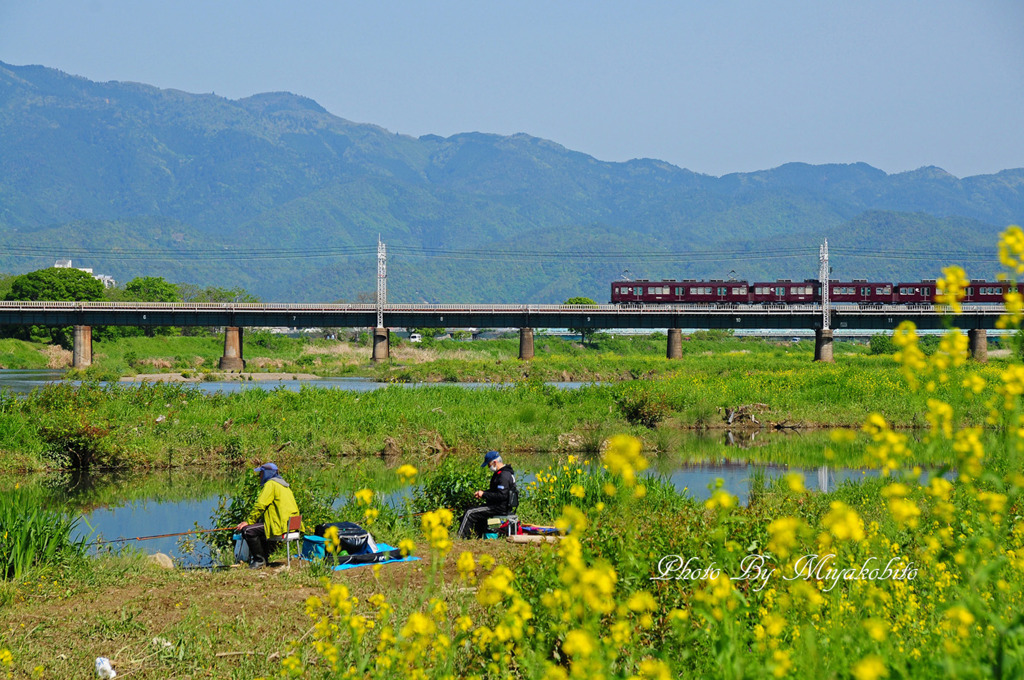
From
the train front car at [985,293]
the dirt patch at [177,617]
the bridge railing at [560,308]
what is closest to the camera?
the dirt patch at [177,617]

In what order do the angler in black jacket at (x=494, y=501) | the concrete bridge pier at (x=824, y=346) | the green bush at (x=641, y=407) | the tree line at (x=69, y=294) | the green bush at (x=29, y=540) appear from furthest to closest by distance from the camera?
1. the tree line at (x=69, y=294)
2. the concrete bridge pier at (x=824, y=346)
3. the green bush at (x=641, y=407)
4. the angler in black jacket at (x=494, y=501)
5. the green bush at (x=29, y=540)

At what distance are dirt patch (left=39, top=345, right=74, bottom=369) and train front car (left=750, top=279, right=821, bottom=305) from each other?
2281 inches

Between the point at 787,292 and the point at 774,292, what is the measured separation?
1057 millimetres

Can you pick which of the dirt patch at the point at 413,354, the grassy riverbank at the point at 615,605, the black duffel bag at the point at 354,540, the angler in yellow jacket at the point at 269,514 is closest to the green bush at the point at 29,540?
the grassy riverbank at the point at 615,605

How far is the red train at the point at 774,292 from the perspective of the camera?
7706 cm

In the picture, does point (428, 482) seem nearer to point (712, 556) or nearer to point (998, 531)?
point (712, 556)

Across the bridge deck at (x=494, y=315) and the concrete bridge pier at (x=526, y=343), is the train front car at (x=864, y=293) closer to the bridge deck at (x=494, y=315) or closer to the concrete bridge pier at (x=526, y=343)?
the bridge deck at (x=494, y=315)

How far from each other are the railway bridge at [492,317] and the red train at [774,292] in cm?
89

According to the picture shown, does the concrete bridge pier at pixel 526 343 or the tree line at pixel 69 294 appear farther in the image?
the tree line at pixel 69 294

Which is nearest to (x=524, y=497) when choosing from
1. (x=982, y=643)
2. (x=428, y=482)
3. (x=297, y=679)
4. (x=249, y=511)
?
(x=428, y=482)

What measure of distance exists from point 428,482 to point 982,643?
10.9 m

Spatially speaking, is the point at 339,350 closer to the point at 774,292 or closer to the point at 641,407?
the point at 774,292

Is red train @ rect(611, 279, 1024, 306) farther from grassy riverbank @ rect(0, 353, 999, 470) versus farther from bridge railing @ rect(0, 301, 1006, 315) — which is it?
grassy riverbank @ rect(0, 353, 999, 470)

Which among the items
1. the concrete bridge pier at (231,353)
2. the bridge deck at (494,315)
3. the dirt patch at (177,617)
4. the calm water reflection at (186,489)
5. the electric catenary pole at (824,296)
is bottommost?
A: the concrete bridge pier at (231,353)
